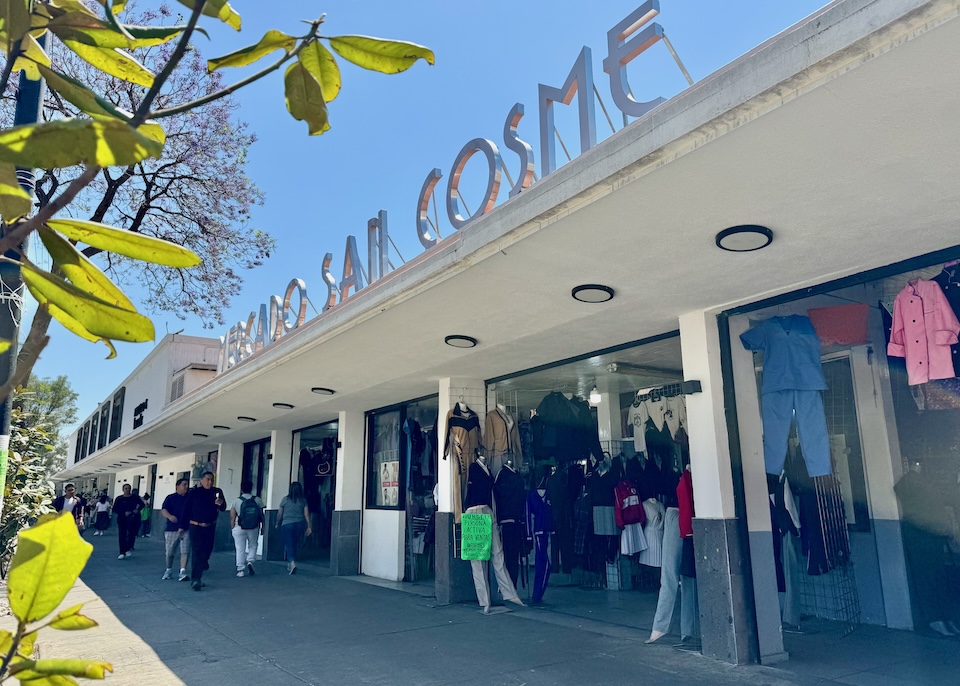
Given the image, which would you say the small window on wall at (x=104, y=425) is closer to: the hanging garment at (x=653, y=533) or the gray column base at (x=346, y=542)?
the gray column base at (x=346, y=542)

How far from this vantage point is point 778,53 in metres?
2.69

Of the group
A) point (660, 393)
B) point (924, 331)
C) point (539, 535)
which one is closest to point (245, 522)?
point (539, 535)

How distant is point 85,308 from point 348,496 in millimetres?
10831

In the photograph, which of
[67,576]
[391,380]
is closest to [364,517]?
[391,380]

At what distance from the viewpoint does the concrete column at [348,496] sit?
11102mm

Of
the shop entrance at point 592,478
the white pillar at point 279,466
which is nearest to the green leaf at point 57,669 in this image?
the shop entrance at point 592,478

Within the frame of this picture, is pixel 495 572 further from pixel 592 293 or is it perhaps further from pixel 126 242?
pixel 126 242

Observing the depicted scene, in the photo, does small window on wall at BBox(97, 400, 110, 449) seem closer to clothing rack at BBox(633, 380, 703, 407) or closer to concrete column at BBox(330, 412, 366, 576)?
concrete column at BBox(330, 412, 366, 576)

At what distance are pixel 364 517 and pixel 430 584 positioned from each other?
197 cm

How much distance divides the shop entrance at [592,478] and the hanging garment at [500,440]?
0.04ft

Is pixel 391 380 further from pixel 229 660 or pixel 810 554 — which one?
pixel 810 554

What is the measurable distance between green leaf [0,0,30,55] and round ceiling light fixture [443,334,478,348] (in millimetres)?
5631

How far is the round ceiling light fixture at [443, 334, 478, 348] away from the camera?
6.54 metres

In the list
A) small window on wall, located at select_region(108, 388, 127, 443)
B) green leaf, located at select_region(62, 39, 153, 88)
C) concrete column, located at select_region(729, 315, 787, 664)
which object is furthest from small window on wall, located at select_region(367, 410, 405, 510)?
small window on wall, located at select_region(108, 388, 127, 443)
